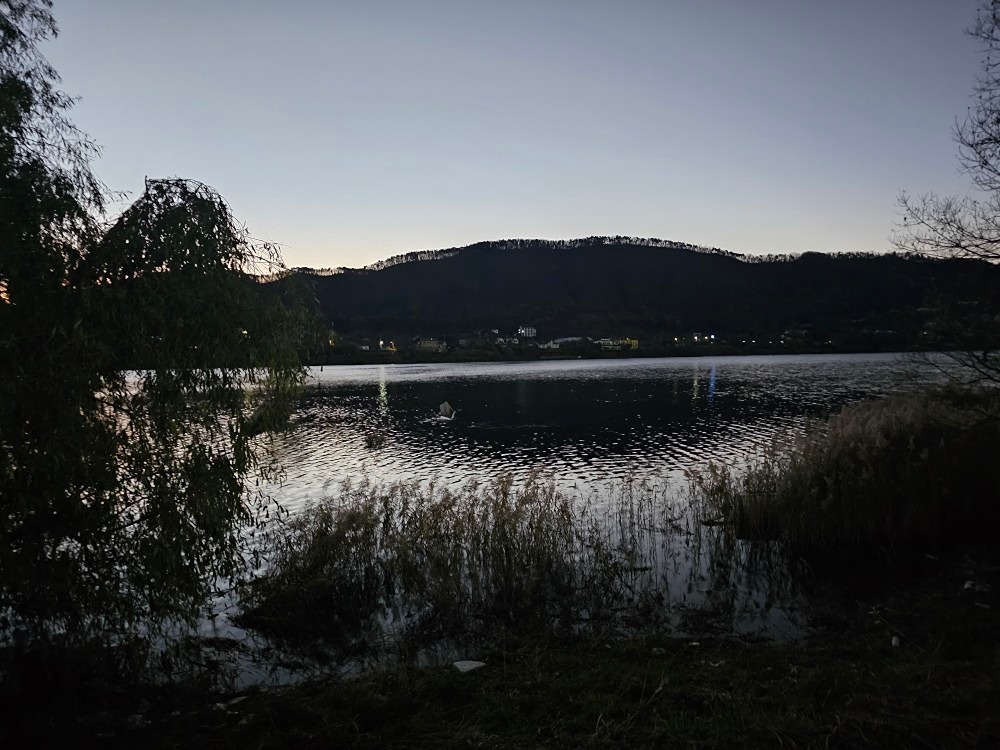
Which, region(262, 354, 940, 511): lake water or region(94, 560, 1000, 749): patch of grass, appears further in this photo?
region(262, 354, 940, 511): lake water

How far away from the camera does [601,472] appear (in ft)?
99.5

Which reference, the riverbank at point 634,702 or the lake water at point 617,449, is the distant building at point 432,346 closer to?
the lake water at point 617,449

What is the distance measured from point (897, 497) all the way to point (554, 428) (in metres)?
32.6

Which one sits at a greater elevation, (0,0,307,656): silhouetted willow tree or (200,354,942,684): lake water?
(0,0,307,656): silhouetted willow tree

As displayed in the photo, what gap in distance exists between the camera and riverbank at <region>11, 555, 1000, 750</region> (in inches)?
266

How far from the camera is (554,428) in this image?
4862 cm

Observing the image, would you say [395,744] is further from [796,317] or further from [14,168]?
[796,317]

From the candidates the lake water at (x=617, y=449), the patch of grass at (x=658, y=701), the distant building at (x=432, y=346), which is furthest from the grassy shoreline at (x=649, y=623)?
the distant building at (x=432, y=346)

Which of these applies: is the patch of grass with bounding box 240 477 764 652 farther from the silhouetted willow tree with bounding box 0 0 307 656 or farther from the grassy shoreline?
the silhouetted willow tree with bounding box 0 0 307 656

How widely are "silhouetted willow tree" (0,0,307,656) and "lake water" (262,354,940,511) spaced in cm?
406

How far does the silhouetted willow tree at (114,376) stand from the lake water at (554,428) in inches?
160

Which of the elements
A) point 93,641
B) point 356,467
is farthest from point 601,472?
point 93,641

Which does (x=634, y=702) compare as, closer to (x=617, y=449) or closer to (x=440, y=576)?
(x=440, y=576)

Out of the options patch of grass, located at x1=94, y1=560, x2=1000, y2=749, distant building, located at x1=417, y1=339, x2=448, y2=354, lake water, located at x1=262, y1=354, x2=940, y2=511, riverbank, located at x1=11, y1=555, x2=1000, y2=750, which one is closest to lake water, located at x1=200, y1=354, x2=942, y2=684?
lake water, located at x1=262, y1=354, x2=940, y2=511
